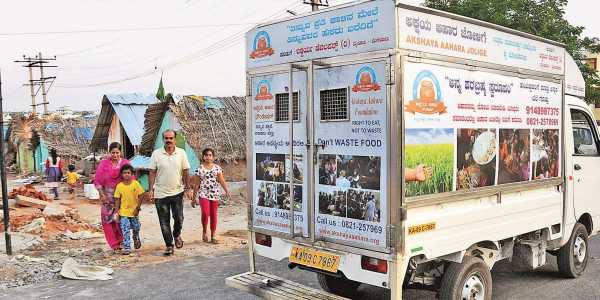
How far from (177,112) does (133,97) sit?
23.3 ft

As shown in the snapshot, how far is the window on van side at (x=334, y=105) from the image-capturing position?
4316mm

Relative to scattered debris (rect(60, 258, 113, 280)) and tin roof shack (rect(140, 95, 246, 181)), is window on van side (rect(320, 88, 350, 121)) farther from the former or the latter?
tin roof shack (rect(140, 95, 246, 181))

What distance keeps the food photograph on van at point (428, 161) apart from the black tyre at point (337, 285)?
5.74 feet

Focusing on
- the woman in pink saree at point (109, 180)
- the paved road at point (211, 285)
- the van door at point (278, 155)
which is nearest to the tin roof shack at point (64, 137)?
the woman in pink saree at point (109, 180)

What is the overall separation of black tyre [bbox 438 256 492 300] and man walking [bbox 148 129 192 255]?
444cm

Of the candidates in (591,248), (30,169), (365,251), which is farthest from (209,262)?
(30,169)

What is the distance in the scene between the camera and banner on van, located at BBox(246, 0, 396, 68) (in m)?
4.01

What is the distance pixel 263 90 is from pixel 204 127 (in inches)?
435

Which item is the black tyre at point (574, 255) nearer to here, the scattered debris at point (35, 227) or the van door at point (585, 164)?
the van door at point (585, 164)

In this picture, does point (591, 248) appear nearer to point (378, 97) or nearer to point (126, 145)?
point (378, 97)

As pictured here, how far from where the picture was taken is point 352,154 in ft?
14.0

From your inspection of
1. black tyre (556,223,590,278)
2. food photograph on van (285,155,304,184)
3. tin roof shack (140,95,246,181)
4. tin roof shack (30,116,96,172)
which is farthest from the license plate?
tin roof shack (30,116,96,172)

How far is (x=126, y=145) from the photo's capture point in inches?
830

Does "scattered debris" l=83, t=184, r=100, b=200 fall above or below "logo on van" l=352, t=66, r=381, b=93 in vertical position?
below
